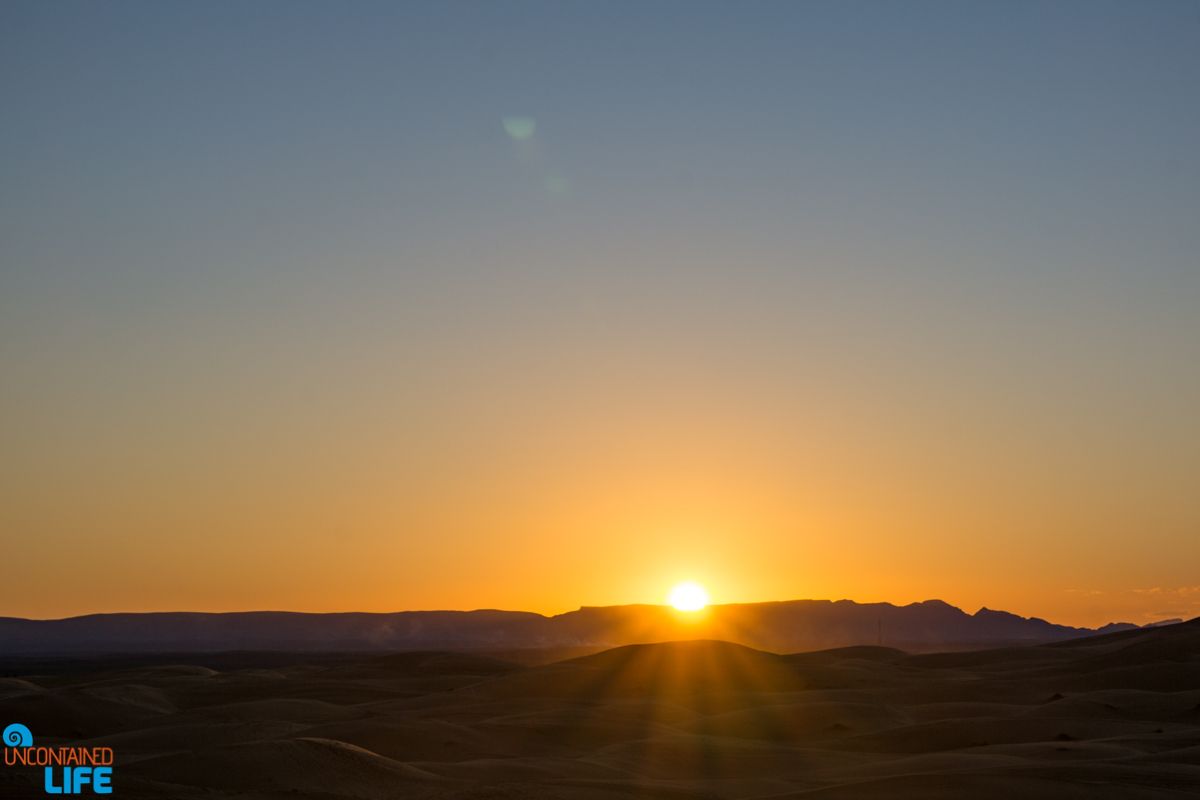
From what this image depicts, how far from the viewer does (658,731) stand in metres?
20.9

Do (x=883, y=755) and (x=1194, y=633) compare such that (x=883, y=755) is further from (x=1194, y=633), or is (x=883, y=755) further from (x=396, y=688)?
(x=1194, y=633)

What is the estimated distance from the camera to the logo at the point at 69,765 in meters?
9.45

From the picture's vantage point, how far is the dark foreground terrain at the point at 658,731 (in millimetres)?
11727

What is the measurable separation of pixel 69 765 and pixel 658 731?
1253 centimetres

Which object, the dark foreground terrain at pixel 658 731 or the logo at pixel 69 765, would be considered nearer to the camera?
the logo at pixel 69 765

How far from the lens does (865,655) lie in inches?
2014

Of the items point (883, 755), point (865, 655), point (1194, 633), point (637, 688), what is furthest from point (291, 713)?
point (865, 655)

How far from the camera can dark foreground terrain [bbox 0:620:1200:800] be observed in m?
11.7

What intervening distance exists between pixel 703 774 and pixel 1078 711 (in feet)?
33.2

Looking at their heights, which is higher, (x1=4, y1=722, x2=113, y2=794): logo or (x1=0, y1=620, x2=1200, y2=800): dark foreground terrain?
(x1=4, y1=722, x2=113, y2=794): logo

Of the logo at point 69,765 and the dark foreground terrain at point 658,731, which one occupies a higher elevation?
the logo at point 69,765

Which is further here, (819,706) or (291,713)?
(819,706)

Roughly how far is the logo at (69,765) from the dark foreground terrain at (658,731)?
0.19m

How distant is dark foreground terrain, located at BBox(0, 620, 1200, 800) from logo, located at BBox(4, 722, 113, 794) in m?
0.19
